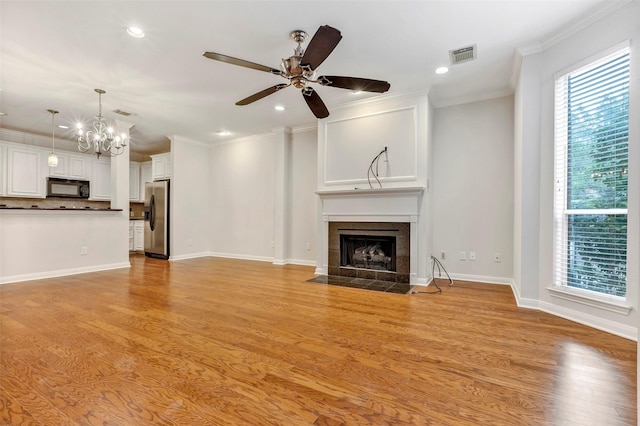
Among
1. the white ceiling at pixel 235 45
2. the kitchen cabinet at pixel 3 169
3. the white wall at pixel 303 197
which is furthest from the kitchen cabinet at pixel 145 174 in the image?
the white wall at pixel 303 197

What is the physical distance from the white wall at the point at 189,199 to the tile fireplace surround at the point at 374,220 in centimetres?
346

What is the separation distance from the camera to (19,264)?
165 inches

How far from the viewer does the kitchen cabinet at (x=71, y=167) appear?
619 centimetres

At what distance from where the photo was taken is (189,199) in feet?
21.3

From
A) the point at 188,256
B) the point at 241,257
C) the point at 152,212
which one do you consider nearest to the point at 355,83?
the point at 241,257

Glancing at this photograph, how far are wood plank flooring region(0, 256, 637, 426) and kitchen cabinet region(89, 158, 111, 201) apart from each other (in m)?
4.33

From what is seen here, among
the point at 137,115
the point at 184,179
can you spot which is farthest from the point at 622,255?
the point at 184,179

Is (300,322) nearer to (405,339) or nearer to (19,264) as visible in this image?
(405,339)

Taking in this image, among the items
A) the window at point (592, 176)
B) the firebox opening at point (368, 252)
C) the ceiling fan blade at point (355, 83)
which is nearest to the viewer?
the window at point (592, 176)

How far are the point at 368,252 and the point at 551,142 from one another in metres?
2.62

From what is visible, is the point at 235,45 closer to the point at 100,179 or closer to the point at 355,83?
the point at 355,83

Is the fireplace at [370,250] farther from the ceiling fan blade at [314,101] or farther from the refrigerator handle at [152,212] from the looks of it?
the refrigerator handle at [152,212]

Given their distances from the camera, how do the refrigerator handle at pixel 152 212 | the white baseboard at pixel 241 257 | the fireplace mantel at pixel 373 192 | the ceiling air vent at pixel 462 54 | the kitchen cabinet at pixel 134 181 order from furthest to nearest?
the kitchen cabinet at pixel 134 181
the refrigerator handle at pixel 152 212
the white baseboard at pixel 241 257
the fireplace mantel at pixel 373 192
the ceiling air vent at pixel 462 54

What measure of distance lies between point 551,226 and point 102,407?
12.2ft
